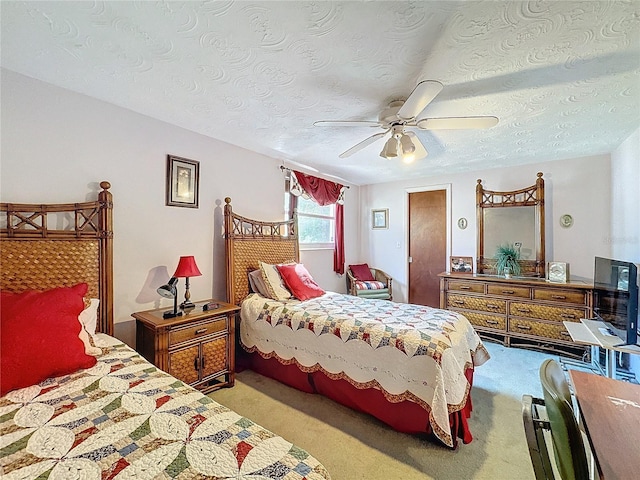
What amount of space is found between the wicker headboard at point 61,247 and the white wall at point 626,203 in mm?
4612

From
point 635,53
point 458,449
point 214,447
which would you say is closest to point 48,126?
point 214,447

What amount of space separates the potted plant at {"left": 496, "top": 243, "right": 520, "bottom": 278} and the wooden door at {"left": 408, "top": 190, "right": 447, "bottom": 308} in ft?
2.76

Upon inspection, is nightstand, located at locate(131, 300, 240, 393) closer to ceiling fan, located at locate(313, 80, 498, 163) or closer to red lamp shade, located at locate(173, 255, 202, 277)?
red lamp shade, located at locate(173, 255, 202, 277)

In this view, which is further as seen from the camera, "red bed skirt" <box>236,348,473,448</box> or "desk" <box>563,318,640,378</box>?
"desk" <box>563,318,640,378</box>

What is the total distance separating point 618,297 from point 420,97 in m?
2.42

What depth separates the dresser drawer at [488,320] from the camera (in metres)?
3.65

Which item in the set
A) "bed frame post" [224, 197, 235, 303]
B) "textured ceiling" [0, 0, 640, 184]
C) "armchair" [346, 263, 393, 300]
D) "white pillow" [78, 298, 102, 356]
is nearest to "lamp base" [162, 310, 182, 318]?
"white pillow" [78, 298, 102, 356]

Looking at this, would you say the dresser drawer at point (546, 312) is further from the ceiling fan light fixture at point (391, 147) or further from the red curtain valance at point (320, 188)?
the red curtain valance at point (320, 188)

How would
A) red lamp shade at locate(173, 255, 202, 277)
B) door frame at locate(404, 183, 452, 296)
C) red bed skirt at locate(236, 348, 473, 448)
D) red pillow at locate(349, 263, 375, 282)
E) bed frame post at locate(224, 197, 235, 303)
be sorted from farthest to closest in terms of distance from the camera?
red pillow at locate(349, 263, 375, 282)
door frame at locate(404, 183, 452, 296)
bed frame post at locate(224, 197, 235, 303)
red lamp shade at locate(173, 255, 202, 277)
red bed skirt at locate(236, 348, 473, 448)

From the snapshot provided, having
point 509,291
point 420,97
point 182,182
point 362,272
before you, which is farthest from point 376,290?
point 420,97

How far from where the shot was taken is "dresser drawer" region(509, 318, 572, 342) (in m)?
3.28

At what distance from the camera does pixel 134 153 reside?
2439 millimetres

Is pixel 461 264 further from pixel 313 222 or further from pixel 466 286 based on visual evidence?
Result: pixel 313 222

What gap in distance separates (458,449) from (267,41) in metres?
2.77
